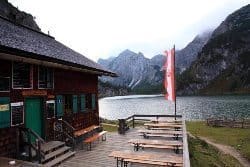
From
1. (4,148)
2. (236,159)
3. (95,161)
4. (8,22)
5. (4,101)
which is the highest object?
(8,22)

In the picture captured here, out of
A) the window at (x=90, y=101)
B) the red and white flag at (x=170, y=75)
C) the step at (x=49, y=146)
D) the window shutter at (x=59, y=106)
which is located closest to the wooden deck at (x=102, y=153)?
the step at (x=49, y=146)

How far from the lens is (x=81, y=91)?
19.5m

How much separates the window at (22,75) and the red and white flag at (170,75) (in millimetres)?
9783

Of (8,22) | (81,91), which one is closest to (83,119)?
(81,91)

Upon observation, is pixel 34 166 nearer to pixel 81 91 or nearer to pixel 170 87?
pixel 81 91

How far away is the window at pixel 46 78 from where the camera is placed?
14906 millimetres

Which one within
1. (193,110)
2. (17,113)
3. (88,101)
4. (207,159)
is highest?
(88,101)

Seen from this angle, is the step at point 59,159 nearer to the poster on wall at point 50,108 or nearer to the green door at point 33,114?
the green door at point 33,114

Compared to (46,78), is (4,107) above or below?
below

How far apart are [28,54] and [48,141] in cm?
550

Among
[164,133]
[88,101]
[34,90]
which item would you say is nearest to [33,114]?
[34,90]

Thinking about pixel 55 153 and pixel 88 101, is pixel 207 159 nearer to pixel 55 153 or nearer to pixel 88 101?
pixel 88 101

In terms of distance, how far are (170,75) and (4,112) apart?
11.5m

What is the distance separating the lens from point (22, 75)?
530 inches
